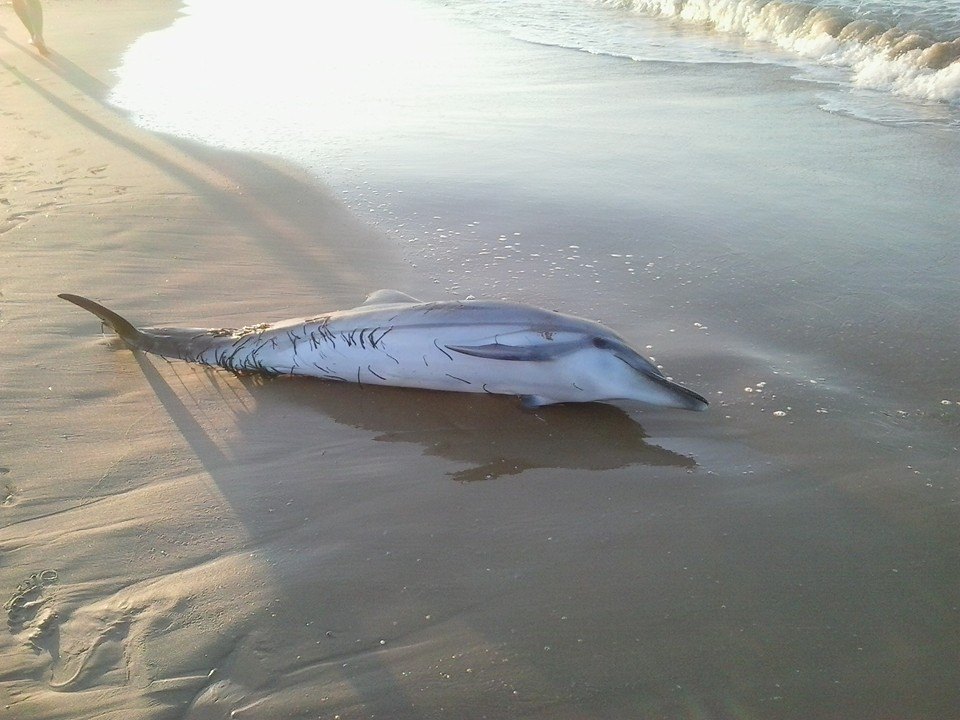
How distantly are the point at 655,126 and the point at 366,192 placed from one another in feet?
11.3

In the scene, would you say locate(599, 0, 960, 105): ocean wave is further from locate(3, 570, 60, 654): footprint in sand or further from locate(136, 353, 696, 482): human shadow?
locate(3, 570, 60, 654): footprint in sand

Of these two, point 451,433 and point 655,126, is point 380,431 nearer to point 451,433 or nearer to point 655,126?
point 451,433

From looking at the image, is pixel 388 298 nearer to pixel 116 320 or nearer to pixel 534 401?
pixel 534 401

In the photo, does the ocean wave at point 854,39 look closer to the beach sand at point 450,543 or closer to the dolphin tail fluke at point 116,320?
the beach sand at point 450,543

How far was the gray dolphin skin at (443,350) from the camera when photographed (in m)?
4.11

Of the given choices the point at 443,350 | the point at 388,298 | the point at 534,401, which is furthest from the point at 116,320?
the point at 534,401

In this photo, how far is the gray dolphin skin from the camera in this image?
411cm

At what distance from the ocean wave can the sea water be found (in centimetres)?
6

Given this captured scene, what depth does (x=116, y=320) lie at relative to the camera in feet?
15.9

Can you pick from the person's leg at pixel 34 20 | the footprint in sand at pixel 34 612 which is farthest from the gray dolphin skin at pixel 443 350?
the person's leg at pixel 34 20

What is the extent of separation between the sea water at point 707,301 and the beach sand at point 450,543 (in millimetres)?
17

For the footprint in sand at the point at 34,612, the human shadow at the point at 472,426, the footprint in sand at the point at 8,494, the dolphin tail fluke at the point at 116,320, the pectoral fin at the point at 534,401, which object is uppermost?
the dolphin tail fluke at the point at 116,320

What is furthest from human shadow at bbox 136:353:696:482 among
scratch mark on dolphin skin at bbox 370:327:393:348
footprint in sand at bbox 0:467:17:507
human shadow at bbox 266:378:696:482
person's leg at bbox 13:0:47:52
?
person's leg at bbox 13:0:47:52

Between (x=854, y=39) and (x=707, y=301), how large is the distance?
30.8ft
